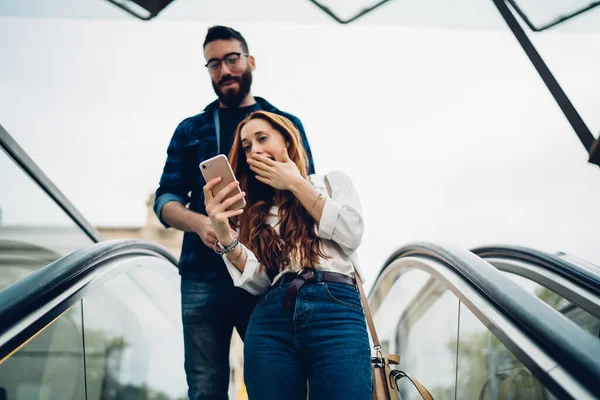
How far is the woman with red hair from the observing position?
1855mm

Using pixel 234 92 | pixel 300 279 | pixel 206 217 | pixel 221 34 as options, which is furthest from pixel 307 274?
pixel 221 34

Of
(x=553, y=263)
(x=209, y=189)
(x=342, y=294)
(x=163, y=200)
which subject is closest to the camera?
(x=342, y=294)

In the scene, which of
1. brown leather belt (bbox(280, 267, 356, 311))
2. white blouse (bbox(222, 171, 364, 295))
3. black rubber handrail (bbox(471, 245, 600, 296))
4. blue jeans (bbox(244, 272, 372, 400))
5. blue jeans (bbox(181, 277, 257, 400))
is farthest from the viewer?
black rubber handrail (bbox(471, 245, 600, 296))

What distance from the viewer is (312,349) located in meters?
1.87

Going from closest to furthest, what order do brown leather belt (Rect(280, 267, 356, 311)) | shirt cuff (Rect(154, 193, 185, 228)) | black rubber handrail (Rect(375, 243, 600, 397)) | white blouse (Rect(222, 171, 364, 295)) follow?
1. black rubber handrail (Rect(375, 243, 600, 397))
2. brown leather belt (Rect(280, 267, 356, 311))
3. white blouse (Rect(222, 171, 364, 295))
4. shirt cuff (Rect(154, 193, 185, 228))

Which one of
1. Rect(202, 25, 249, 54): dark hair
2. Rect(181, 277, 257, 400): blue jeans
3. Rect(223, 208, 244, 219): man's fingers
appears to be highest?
Rect(202, 25, 249, 54): dark hair

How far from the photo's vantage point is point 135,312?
4.32 meters

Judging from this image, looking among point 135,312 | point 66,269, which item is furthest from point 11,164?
point 66,269

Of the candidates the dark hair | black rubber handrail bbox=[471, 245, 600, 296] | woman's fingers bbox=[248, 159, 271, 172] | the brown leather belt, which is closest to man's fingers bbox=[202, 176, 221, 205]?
woman's fingers bbox=[248, 159, 271, 172]

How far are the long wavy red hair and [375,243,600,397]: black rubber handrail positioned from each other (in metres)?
0.70

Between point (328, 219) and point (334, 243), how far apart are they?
0.14 meters

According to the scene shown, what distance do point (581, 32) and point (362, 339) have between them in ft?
14.5

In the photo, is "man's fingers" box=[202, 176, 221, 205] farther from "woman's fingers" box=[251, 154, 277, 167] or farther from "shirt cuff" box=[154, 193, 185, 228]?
"shirt cuff" box=[154, 193, 185, 228]

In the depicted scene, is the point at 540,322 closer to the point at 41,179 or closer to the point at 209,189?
the point at 209,189
